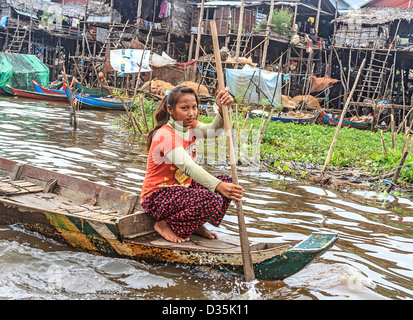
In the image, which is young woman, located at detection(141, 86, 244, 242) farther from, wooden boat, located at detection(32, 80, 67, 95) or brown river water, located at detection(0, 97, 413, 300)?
wooden boat, located at detection(32, 80, 67, 95)

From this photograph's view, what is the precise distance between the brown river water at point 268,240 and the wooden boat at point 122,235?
107mm

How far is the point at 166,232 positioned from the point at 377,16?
19269 mm

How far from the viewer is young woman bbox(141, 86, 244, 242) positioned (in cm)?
298

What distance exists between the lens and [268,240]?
3.88m

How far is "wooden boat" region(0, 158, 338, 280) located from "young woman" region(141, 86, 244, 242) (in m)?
Answer: 0.12

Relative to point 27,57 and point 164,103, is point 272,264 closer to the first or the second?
point 164,103

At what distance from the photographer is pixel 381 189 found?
593 centimetres

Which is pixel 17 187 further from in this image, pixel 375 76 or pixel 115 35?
pixel 115 35

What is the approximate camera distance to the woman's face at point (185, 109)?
314 centimetres

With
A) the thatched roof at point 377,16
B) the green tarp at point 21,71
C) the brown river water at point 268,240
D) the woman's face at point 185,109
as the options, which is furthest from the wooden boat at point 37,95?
the woman's face at point 185,109

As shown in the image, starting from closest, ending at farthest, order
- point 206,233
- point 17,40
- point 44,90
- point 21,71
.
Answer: point 206,233
point 44,90
point 21,71
point 17,40

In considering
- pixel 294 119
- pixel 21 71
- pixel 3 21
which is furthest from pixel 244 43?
pixel 3 21

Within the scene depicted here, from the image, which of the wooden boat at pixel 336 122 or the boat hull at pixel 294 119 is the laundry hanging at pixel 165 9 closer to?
the boat hull at pixel 294 119
